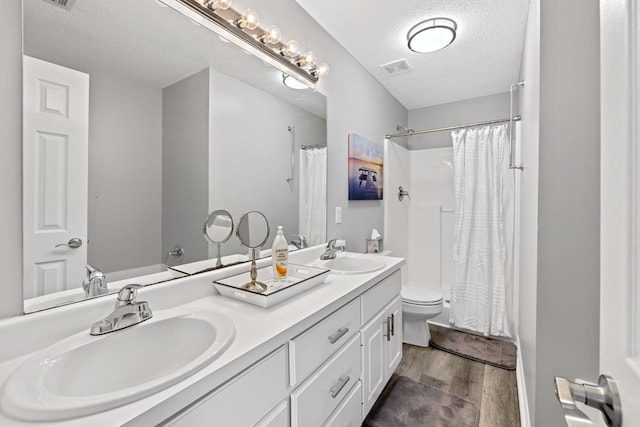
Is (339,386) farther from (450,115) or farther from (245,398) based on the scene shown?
(450,115)

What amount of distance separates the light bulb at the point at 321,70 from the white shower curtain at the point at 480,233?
5.17 feet

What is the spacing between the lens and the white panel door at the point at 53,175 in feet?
2.55

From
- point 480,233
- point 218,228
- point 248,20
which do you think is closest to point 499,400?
point 480,233

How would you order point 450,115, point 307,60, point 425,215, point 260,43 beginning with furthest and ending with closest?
point 425,215, point 450,115, point 307,60, point 260,43

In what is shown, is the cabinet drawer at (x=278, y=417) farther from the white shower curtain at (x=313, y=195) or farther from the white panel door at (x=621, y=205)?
the white shower curtain at (x=313, y=195)

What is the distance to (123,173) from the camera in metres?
0.98

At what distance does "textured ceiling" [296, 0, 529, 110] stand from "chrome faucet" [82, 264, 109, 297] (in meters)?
1.80

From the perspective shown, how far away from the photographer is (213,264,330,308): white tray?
3.33 feet

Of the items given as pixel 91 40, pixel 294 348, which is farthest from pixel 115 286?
pixel 91 40

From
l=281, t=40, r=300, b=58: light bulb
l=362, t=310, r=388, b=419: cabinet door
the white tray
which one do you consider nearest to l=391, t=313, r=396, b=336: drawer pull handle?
l=362, t=310, r=388, b=419: cabinet door

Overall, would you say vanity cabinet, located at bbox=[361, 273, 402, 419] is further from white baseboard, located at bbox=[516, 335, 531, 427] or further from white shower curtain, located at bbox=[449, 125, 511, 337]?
white shower curtain, located at bbox=[449, 125, 511, 337]

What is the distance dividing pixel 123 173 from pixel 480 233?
107 inches

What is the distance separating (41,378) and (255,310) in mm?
542

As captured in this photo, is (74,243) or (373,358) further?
(373,358)
